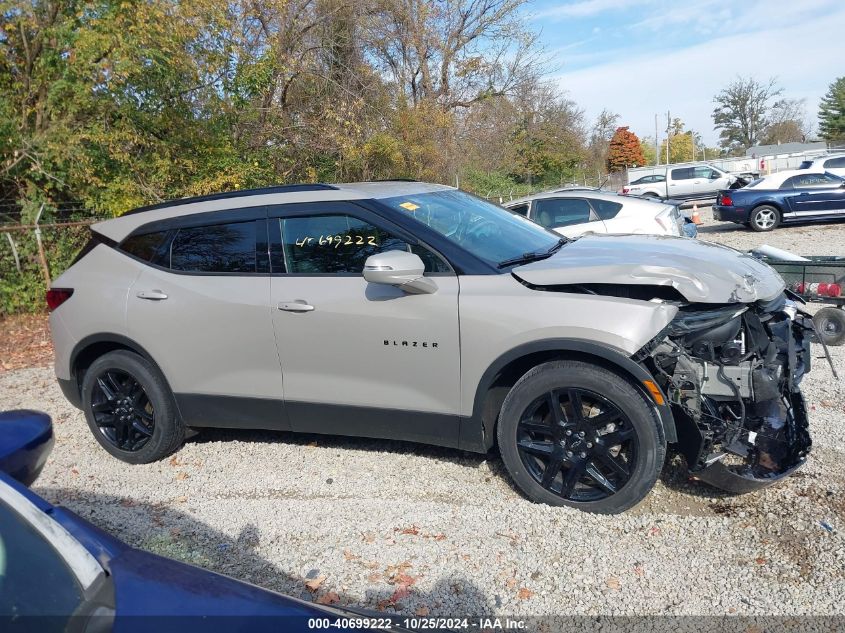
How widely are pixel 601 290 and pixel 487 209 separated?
1434 millimetres

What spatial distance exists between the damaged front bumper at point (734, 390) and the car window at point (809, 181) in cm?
1568

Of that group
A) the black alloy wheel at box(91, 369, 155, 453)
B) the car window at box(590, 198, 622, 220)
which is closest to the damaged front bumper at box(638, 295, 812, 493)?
the black alloy wheel at box(91, 369, 155, 453)

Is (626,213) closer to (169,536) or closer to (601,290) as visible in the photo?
(601,290)

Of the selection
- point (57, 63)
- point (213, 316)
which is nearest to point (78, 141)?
point (57, 63)

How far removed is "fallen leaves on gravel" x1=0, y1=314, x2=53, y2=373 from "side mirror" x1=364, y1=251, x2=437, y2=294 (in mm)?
6593

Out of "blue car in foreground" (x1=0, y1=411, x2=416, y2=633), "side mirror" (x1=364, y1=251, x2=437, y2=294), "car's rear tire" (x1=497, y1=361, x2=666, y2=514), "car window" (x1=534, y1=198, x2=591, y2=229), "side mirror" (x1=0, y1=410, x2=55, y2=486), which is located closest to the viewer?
"blue car in foreground" (x1=0, y1=411, x2=416, y2=633)

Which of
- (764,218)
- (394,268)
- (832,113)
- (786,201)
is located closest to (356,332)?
(394,268)

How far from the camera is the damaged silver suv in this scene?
3404mm

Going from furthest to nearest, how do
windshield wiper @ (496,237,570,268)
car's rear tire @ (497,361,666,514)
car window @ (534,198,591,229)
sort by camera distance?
car window @ (534,198,591,229) < windshield wiper @ (496,237,570,268) < car's rear tire @ (497,361,666,514)

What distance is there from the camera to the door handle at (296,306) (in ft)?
13.1

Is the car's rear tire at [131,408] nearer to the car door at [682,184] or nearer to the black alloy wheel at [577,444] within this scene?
the black alloy wheel at [577,444]

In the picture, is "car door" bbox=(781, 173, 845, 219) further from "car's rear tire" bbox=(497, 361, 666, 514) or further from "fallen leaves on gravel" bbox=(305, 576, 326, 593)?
"fallen leaves on gravel" bbox=(305, 576, 326, 593)

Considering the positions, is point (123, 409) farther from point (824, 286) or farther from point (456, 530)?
point (824, 286)

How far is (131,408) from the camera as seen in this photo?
4.77 m
